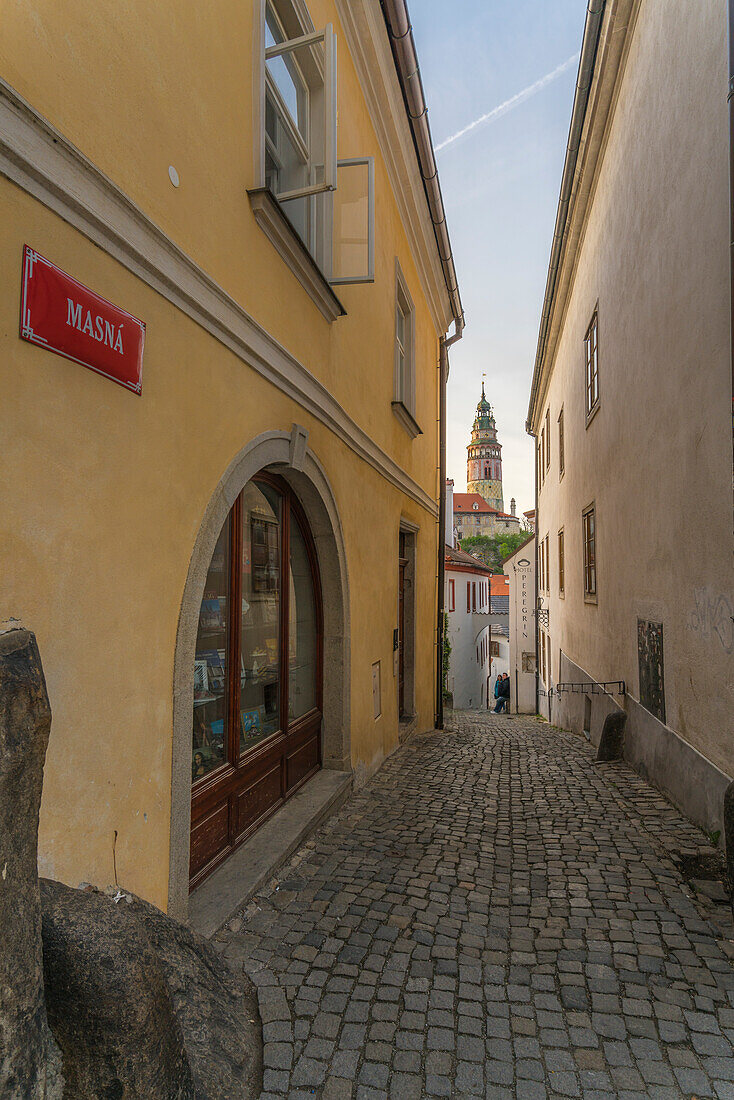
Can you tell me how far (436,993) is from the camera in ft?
9.29

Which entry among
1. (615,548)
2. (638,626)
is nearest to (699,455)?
(638,626)

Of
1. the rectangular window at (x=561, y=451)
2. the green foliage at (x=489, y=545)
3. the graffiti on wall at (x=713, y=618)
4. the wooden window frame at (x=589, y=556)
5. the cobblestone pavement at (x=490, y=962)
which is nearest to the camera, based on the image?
the cobblestone pavement at (x=490, y=962)

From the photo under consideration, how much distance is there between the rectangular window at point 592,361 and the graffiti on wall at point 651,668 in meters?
3.97

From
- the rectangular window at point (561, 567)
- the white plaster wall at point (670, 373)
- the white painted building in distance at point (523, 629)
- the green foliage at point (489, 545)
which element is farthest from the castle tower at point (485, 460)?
the white plaster wall at point (670, 373)

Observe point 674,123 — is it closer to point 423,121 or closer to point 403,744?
point 423,121

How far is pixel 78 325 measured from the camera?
7.47 ft

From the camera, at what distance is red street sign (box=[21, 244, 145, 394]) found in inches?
81.4

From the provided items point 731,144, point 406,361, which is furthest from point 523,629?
point 731,144

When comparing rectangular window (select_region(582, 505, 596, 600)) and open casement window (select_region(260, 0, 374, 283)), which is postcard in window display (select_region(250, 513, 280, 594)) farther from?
rectangular window (select_region(582, 505, 596, 600))

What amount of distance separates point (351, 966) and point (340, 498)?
12.1ft

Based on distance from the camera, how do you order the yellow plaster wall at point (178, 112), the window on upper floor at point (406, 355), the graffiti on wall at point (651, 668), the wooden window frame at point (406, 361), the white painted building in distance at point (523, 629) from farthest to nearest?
the white painted building in distance at point (523, 629)
the window on upper floor at point (406, 355)
the wooden window frame at point (406, 361)
the graffiti on wall at point (651, 668)
the yellow plaster wall at point (178, 112)

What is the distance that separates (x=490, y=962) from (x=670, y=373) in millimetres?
4785

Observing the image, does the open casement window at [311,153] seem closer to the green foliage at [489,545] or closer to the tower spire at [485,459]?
the green foliage at [489,545]

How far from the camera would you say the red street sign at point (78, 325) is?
2068mm
